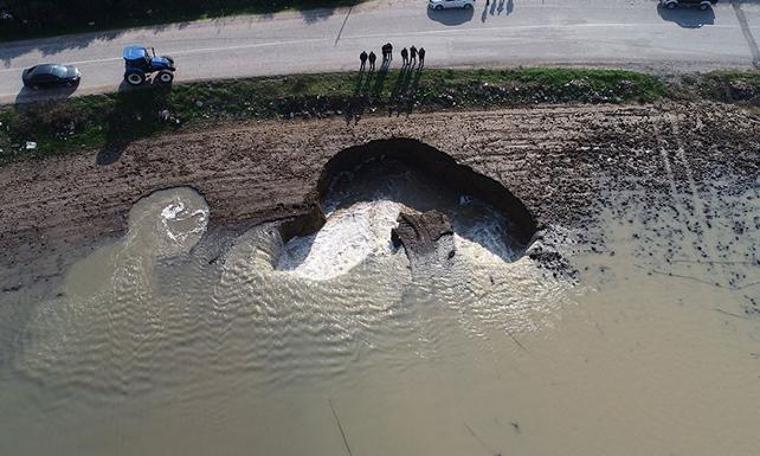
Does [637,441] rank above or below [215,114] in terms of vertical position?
below

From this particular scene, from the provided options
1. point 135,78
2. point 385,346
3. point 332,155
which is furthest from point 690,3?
point 135,78

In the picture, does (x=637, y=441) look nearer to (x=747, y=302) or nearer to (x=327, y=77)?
(x=747, y=302)

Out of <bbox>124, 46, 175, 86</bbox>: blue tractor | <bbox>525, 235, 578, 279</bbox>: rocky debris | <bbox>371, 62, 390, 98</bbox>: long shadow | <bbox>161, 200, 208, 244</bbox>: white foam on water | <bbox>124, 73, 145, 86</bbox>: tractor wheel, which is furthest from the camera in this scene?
<bbox>371, 62, 390, 98</bbox>: long shadow

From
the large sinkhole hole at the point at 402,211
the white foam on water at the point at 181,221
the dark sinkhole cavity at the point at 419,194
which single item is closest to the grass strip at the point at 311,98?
the dark sinkhole cavity at the point at 419,194

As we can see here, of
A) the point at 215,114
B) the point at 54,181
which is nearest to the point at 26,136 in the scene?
the point at 54,181

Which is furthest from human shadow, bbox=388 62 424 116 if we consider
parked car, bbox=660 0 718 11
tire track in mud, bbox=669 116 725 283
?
parked car, bbox=660 0 718 11

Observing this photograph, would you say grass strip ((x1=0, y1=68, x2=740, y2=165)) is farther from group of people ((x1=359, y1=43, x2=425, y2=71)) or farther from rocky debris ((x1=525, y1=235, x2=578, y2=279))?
rocky debris ((x1=525, y1=235, x2=578, y2=279))
